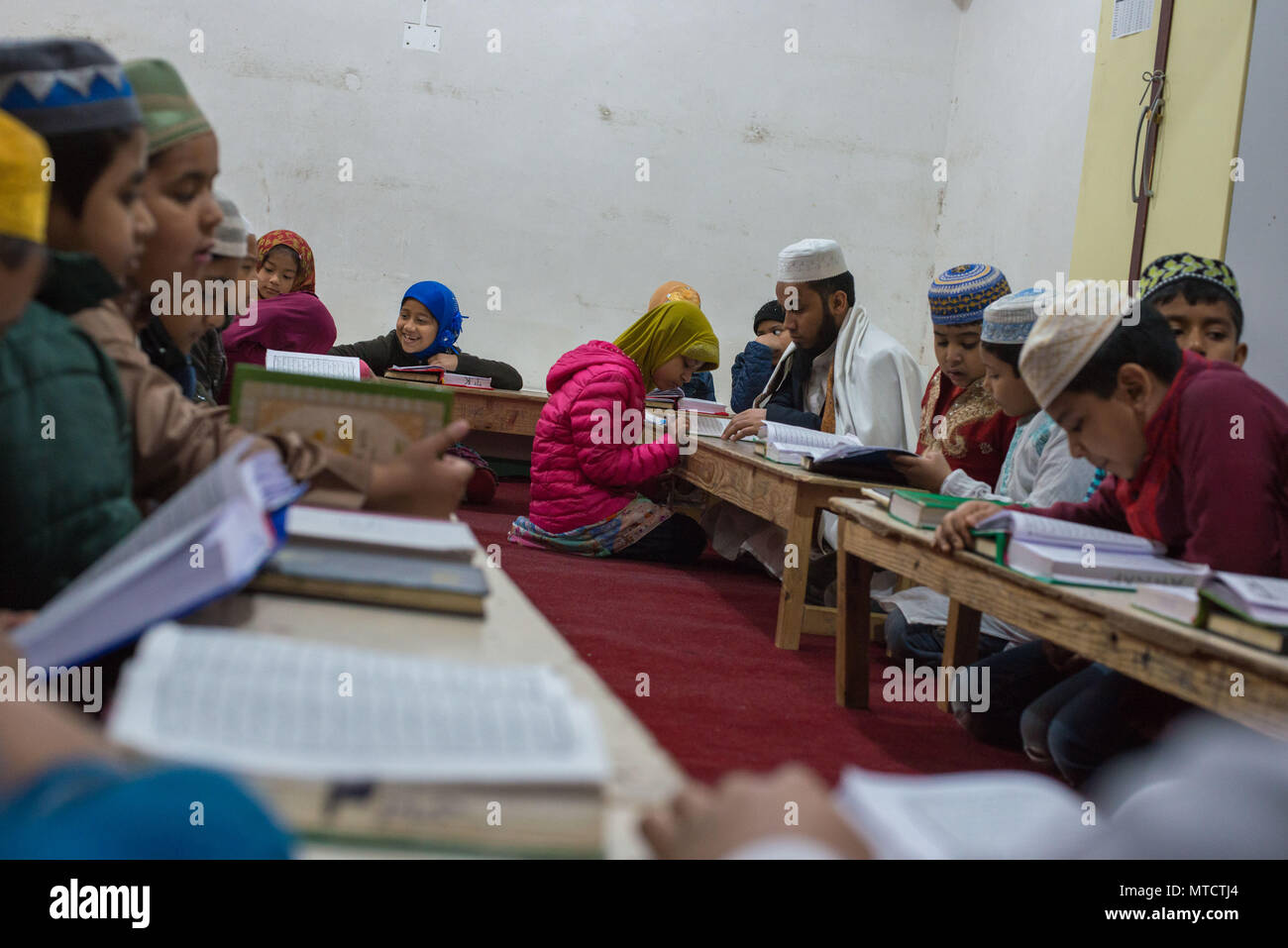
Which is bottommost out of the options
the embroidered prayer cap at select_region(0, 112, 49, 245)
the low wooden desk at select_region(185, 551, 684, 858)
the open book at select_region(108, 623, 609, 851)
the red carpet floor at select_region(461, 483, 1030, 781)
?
the red carpet floor at select_region(461, 483, 1030, 781)

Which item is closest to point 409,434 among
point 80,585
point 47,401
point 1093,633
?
point 47,401

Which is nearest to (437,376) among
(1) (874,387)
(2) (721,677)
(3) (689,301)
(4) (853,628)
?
(3) (689,301)

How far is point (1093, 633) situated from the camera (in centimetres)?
162

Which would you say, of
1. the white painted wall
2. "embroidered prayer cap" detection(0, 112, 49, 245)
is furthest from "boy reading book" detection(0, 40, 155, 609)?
the white painted wall

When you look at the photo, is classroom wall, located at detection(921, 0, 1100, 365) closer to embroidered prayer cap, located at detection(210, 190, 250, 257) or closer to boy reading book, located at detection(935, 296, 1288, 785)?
boy reading book, located at detection(935, 296, 1288, 785)

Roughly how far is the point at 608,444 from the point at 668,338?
2.11 ft

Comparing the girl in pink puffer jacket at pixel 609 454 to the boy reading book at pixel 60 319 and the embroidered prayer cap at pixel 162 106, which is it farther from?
the boy reading book at pixel 60 319

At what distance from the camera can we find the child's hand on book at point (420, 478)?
1489 mm

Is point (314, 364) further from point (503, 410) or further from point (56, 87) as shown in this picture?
point (503, 410)

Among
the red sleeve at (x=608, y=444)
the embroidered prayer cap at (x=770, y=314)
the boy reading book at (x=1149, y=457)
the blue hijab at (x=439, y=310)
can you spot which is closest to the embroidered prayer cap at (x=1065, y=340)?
the boy reading book at (x=1149, y=457)

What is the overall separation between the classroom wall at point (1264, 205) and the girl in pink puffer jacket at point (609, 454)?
2027mm

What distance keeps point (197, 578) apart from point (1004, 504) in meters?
1.89

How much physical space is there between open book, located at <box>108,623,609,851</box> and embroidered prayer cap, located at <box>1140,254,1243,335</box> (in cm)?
219

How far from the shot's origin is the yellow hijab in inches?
186
